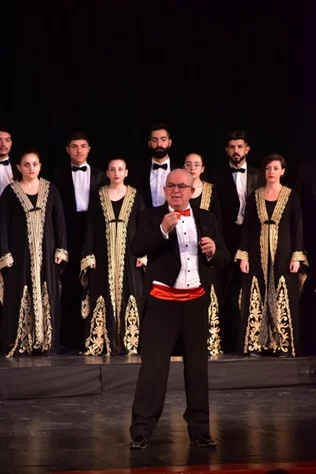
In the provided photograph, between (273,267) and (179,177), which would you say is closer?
(179,177)

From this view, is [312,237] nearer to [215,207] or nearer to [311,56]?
[215,207]

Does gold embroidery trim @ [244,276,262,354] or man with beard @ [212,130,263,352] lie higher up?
man with beard @ [212,130,263,352]

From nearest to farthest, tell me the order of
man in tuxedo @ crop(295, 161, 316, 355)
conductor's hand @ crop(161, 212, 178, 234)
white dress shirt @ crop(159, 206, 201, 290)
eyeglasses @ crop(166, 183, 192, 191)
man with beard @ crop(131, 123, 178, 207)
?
conductor's hand @ crop(161, 212, 178, 234) → eyeglasses @ crop(166, 183, 192, 191) → white dress shirt @ crop(159, 206, 201, 290) → man with beard @ crop(131, 123, 178, 207) → man in tuxedo @ crop(295, 161, 316, 355)

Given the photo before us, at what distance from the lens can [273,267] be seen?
788cm

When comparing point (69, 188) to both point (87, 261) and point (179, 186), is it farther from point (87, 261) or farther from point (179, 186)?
point (179, 186)

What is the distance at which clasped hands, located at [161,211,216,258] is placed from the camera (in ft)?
16.4

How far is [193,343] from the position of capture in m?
5.29

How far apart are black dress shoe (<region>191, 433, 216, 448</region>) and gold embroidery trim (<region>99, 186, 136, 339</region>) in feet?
8.99

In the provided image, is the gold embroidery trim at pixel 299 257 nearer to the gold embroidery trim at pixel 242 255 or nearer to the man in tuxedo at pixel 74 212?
the gold embroidery trim at pixel 242 255

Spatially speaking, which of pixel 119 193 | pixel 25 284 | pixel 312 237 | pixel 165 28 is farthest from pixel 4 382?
pixel 165 28

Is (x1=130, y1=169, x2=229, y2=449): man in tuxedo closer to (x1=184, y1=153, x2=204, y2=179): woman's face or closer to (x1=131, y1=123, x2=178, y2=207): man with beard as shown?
(x1=184, y1=153, x2=204, y2=179): woman's face

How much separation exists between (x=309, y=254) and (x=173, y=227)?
3.48m

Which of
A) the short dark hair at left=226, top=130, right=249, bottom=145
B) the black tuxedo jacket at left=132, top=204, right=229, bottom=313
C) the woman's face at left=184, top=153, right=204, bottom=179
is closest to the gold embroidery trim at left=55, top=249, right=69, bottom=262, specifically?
the woman's face at left=184, top=153, right=204, bottom=179

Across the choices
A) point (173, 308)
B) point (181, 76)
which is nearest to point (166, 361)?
point (173, 308)
